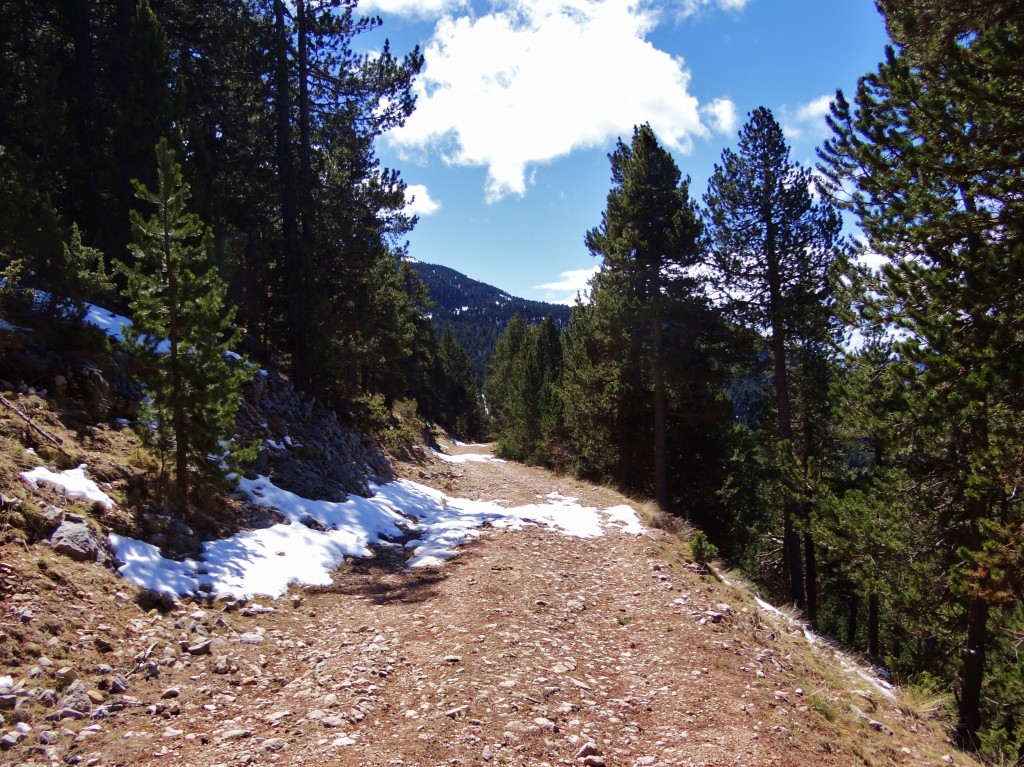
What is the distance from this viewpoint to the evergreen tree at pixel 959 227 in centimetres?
540

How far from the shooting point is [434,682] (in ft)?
17.4

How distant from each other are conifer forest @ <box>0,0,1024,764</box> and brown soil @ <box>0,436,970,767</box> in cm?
240

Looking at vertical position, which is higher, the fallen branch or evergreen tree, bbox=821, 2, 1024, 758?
evergreen tree, bbox=821, 2, 1024, 758

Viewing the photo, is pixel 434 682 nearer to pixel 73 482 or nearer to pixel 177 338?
pixel 73 482

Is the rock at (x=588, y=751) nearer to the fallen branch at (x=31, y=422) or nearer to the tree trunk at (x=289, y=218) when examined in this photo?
the fallen branch at (x=31, y=422)

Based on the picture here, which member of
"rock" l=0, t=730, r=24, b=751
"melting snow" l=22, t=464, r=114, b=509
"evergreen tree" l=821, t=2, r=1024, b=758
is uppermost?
"evergreen tree" l=821, t=2, r=1024, b=758

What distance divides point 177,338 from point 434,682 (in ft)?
20.1

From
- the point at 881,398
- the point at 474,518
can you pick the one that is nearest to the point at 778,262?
the point at 881,398

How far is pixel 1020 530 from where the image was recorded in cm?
560

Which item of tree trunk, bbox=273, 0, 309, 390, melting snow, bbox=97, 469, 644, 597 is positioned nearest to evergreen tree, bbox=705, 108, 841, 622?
melting snow, bbox=97, 469, 644, 597

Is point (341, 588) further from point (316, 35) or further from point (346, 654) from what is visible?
point (316, 35)

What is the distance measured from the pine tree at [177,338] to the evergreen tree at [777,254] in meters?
14.4

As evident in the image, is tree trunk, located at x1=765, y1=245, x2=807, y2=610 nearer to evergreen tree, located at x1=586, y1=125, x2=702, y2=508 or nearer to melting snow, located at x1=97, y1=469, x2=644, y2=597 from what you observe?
evergreen tree, located at x1=586, y1=125, x2=702, y2=508

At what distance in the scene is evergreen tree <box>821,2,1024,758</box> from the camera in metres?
5.40
